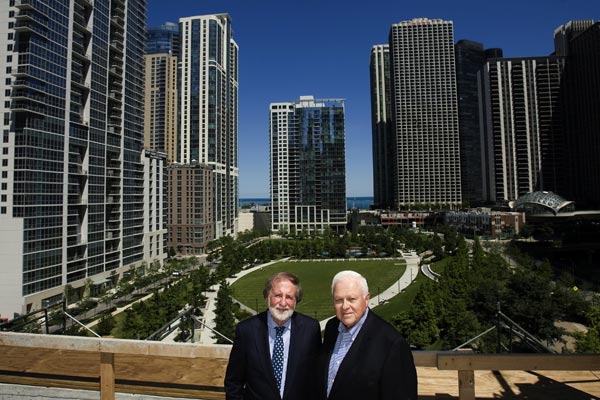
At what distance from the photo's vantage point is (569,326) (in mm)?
27766

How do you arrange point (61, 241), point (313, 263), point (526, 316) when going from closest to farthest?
point (526, 316), point (61, 241), point (313, 263)

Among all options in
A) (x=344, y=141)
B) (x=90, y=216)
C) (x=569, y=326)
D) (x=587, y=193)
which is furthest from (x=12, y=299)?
(x=587, y=193)

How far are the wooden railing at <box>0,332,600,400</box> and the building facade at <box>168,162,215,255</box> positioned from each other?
241 ft

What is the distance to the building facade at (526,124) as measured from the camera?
4225 inches

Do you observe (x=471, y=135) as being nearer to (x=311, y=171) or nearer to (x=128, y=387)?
(x=311, y=171)

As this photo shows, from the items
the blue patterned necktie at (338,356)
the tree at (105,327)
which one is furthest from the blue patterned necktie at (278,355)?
the tree at (105,327)

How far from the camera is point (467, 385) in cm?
366

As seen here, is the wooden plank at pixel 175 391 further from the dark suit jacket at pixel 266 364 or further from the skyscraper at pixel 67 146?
the skyscraper at pixel 67 146

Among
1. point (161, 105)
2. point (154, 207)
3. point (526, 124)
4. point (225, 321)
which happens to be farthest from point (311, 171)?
point (225, 321)

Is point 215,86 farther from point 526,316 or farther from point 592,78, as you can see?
point 592,78

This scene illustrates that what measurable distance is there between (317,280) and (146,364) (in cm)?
4423

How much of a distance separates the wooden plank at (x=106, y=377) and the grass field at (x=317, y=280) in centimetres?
2797

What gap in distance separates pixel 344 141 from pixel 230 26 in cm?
4243

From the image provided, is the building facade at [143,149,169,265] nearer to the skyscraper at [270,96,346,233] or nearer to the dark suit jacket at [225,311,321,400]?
the skyscraper at [270,96,346,233]
